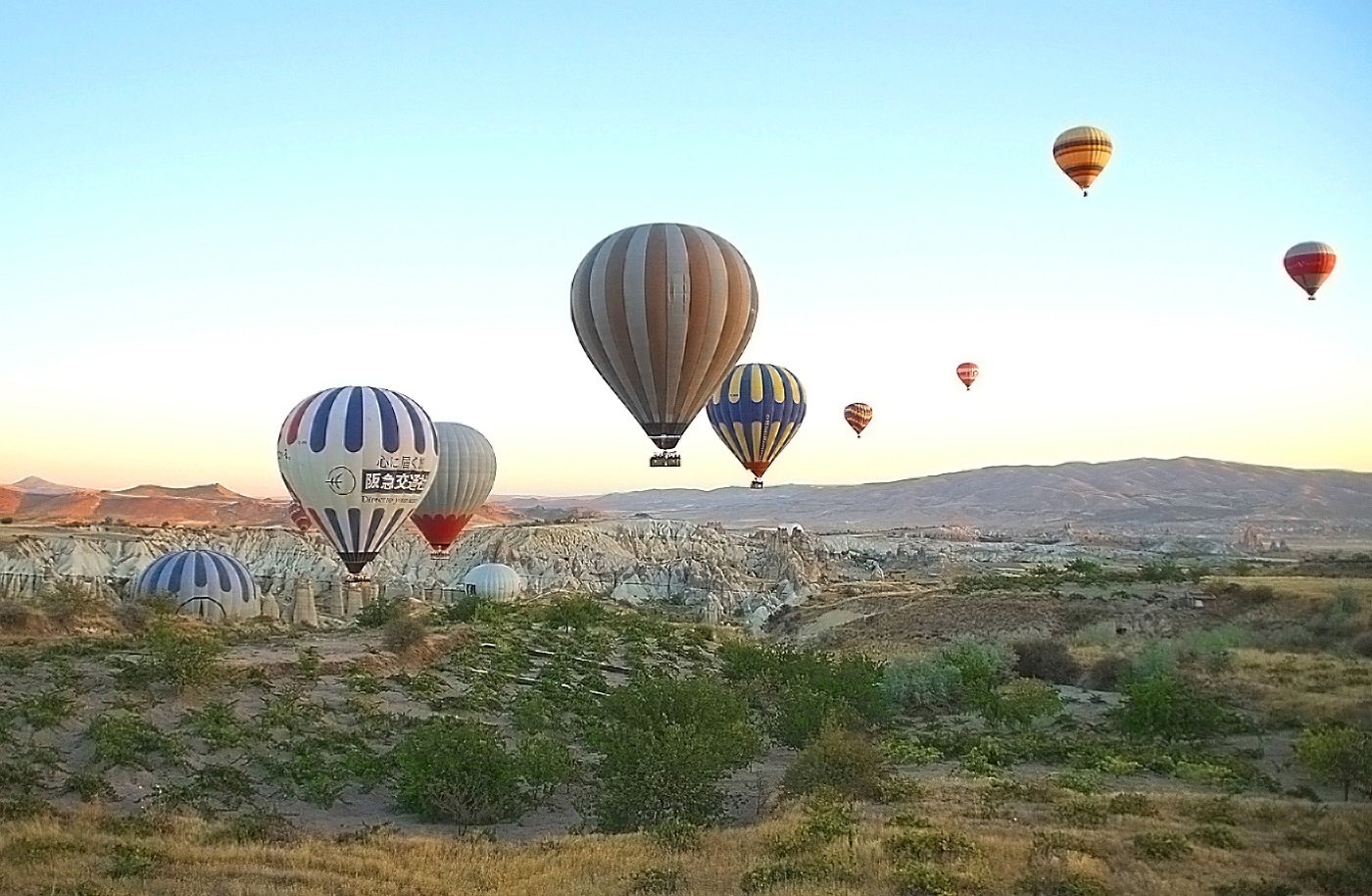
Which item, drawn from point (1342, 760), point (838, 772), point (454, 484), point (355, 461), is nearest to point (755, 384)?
point (355, 461)

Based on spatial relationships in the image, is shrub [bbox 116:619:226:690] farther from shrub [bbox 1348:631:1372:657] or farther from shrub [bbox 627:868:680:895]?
shrub [bbox 1348:631:1372:657]

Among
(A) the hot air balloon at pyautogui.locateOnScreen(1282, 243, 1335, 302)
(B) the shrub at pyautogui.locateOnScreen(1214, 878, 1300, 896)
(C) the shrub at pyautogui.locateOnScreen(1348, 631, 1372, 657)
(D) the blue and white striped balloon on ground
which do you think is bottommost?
(C) the shrub at pyautogui.locateOnScreen(1348, 631, 1372, 657)

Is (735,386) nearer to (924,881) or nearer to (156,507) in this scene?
(924,881)

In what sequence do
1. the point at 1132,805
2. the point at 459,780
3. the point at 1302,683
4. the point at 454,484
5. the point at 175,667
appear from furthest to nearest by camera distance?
the point at 454,484 → the point at 1302,683 → the point at 175,667 → the point at 459,780 → the point at 1132,805

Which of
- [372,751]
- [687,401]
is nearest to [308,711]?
[372,751]

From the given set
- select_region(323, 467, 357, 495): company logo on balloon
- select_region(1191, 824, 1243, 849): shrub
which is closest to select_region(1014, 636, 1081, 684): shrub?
select_region(1191, 824, 1243, 849): shrub
